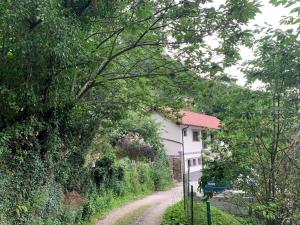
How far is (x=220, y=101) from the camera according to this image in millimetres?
6996

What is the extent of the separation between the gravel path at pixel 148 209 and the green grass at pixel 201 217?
61 cm

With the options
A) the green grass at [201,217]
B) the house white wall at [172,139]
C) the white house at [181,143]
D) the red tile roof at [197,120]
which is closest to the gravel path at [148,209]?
the green grass at [201,217]

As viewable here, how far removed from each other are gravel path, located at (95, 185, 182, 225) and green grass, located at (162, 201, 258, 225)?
0.61 meters

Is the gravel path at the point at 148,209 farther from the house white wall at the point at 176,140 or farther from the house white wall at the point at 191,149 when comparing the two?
the house white wall at the point at 191,149

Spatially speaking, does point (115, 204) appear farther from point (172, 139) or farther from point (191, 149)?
point (191, 149)

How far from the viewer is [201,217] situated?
10906mm

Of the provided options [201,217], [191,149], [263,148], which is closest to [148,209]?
[201,217]

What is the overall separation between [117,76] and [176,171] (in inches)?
743

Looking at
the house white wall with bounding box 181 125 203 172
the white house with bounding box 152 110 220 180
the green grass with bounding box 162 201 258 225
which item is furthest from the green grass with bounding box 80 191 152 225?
the house white wall with bounding box 181 125 203 172

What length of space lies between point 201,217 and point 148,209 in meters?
6.12

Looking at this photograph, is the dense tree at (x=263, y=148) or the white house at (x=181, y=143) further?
the white house at (x=181, y=143)

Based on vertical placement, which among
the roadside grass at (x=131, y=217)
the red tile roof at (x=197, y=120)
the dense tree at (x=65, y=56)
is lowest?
the roadside grass at (x=131, y=217)

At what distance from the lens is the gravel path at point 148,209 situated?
14.3 m

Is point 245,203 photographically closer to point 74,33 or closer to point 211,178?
point 211,178
